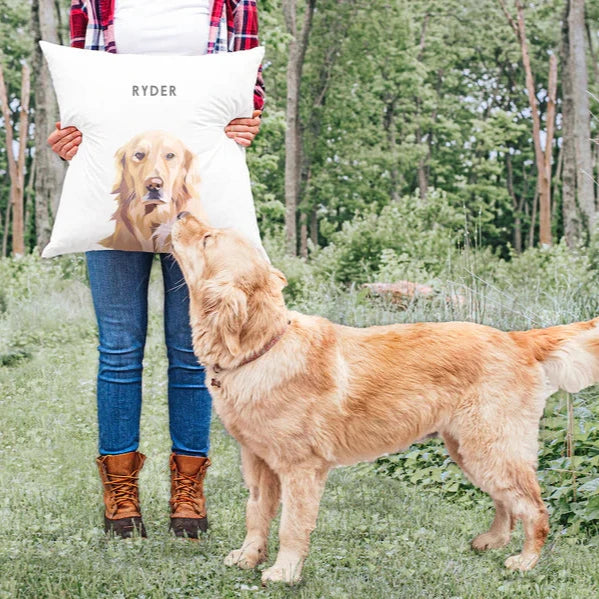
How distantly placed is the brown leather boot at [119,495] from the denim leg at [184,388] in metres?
0.23

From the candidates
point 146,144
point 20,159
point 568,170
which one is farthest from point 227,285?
point 20,159

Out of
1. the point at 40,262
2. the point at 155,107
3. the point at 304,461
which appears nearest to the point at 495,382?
the point at 304,461

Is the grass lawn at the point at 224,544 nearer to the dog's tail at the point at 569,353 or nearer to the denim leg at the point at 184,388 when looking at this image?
the denim leg at the point at 184,388

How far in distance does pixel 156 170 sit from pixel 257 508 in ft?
4.31

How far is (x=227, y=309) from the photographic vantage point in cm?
263

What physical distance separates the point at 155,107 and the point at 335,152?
19.6 meters

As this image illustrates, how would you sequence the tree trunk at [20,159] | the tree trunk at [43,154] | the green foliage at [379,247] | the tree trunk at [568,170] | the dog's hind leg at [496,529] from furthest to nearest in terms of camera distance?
the tree trunk at [20,159] < the tree trunk at [568,170] < the tree trunk at [43,154] < the green foliage at [379,247] < the dog's hind leg at [496,529]

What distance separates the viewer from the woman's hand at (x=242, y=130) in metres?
3.02

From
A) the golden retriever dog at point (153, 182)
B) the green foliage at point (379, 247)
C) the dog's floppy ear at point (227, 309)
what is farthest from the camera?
the green foliage at point (379, 247)

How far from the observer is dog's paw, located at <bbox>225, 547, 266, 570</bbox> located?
2.96 m

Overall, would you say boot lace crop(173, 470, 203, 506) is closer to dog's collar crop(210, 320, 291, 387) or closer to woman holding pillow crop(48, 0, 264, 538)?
woman holding pillow crop(48, 0, 264, 538)

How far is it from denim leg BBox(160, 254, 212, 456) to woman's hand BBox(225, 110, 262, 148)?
60 centimetres

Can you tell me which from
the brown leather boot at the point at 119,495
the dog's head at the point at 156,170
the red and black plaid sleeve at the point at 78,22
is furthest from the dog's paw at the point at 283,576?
the red and black plaid sleeve at the point at 78,22

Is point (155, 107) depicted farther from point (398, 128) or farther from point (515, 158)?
point (515, 158)
